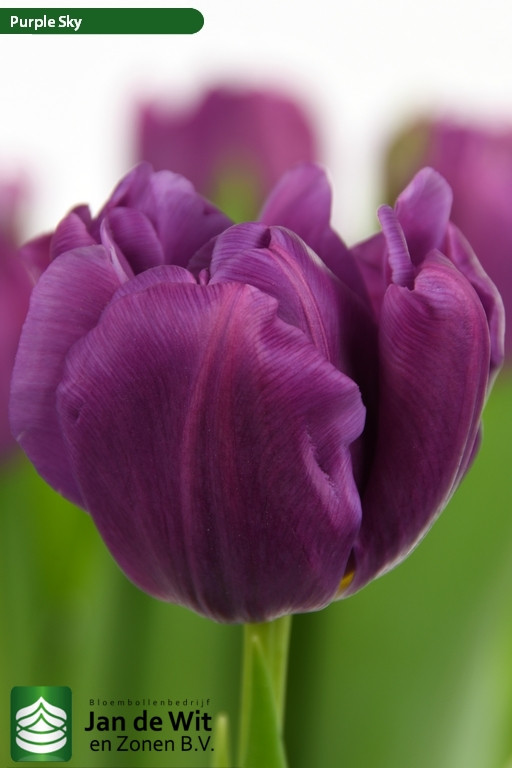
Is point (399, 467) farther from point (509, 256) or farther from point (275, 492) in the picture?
point (509, 256)

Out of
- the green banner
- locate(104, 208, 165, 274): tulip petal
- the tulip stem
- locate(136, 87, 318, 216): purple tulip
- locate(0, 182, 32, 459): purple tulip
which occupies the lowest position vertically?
the tulip stem

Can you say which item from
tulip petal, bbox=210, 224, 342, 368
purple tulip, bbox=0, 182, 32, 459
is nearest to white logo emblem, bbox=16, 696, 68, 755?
purple tulip, bbox=0, 182, 32, 459

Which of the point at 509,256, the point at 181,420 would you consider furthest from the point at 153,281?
the point at 509,256

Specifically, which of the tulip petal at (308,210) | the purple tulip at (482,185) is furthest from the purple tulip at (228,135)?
the tulip petal at (308,210)

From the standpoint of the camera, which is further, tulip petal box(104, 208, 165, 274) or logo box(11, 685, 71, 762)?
logo box(11, 685, 71, 762)

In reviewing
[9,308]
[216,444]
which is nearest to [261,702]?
[216,444]

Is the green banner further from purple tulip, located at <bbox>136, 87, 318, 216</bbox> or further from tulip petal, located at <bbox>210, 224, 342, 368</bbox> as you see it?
tulip petal, located at <bbox>210, 224, 342, 368</bbox>
